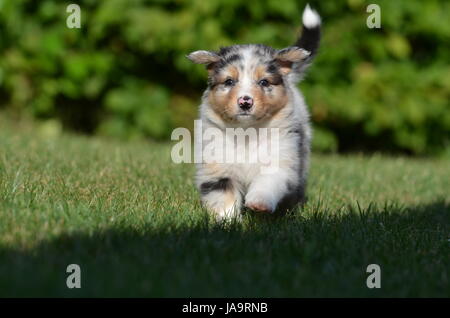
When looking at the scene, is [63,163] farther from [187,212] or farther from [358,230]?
[358,230]

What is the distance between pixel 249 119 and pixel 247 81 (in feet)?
0.72

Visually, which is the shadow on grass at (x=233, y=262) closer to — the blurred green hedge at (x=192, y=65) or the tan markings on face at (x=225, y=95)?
the tan markings on face at (x=225, y=95)

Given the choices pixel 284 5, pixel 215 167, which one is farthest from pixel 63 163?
pixel 284 5

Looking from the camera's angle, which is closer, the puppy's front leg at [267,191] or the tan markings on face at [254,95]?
the puppy's front leg at [267,191]

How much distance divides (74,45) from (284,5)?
246cm

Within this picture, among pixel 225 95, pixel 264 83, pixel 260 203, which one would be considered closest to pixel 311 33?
pixel 264 83

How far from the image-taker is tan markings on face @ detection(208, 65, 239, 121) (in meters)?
4.24

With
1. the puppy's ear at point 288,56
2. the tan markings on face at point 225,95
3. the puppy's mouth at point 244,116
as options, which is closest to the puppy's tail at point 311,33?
the puppy's ear at point 288,56

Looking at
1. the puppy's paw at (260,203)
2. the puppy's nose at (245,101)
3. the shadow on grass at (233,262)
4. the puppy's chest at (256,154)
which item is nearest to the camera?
the shadow on grass at (233,262)

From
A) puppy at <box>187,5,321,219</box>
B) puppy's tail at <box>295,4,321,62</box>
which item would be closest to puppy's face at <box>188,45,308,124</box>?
puppy at <box>187,5,321,219</box>

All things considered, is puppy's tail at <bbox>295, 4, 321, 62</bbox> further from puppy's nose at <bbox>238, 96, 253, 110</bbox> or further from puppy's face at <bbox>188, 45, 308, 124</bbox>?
puppy's nose at <bbox>238, 96, 253, 110</bbox>

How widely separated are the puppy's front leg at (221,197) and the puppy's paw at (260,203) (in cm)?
14

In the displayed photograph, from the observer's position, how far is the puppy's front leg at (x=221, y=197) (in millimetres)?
4188
